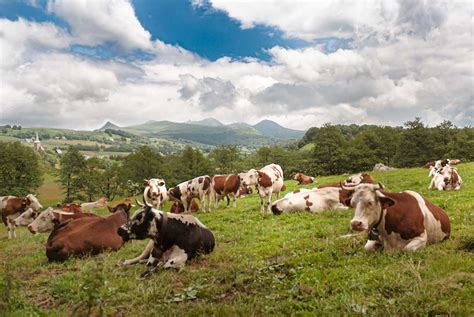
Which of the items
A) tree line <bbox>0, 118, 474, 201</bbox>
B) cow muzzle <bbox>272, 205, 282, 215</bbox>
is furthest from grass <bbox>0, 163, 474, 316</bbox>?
tree line <bbox>0, 118, 474, 201</bbox>

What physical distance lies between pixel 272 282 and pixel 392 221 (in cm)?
321

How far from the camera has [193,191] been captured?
2233 cm

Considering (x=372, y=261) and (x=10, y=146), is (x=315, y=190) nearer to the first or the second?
(x=372, y=261)

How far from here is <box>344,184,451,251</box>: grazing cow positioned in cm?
792

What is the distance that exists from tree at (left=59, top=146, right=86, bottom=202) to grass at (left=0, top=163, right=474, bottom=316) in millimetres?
63174

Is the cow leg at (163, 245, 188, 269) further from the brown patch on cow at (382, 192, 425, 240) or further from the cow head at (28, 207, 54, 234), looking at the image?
the cow head at (28, 207, 54, 234)

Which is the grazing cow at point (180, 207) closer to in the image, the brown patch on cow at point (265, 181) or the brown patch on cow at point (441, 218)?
the brown patch on cow at point (265, 181)

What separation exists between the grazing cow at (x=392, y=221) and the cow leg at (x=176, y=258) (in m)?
4.03

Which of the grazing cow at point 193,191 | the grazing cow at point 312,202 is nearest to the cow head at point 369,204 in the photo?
the grazing cow at point 312,202

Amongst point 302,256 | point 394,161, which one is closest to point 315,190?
point 302,256

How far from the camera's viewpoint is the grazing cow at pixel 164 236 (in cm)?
879

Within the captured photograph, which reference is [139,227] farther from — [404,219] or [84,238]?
[404,219]

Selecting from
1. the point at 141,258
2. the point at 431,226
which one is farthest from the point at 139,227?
the point at 431,226

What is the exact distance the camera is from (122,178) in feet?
235
